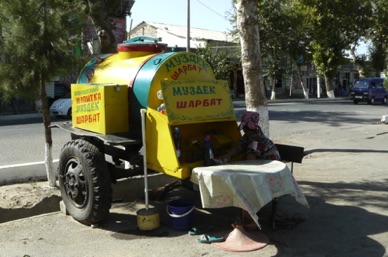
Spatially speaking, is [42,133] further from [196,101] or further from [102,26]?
[196,101]

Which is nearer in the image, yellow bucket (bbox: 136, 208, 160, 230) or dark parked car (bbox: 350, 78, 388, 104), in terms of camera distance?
yellow bucket (bbox: 136, 208, 160, 230)

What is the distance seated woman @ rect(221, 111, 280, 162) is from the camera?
509cm

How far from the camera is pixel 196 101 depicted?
16.2ft

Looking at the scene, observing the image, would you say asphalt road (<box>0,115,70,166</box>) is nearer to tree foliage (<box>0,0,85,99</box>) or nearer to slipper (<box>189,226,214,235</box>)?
tree foliage (<box>0,0,85,99</box>)

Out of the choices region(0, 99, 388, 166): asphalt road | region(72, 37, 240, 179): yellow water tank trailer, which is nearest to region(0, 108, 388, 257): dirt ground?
region(72, 37, 240, 179): yellow water tank trailer

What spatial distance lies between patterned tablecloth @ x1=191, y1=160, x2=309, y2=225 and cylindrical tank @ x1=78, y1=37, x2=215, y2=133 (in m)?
1.16

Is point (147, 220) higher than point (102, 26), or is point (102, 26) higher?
point (102, 26)

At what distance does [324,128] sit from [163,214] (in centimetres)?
1114

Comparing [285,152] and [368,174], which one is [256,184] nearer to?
[285,152]

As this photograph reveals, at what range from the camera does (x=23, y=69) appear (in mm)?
6184

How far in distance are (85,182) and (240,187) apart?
1.89 m

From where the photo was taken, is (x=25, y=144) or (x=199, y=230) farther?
(x=25, y=144)

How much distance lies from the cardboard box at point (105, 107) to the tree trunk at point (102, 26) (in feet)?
7.56

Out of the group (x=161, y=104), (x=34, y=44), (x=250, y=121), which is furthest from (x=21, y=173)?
(x=250, y=121)
